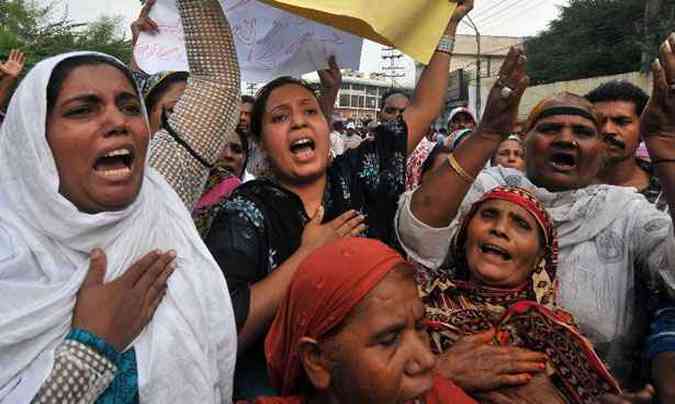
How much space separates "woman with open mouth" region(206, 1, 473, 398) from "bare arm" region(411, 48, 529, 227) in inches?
8.5

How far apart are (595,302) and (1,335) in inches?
73.5

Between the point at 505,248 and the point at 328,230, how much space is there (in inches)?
24.8

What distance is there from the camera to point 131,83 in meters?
1.74

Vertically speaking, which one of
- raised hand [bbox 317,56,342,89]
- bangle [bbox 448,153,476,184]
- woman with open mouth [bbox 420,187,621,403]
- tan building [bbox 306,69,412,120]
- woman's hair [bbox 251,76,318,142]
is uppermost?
raised hand [bbox 317,56,342,89]

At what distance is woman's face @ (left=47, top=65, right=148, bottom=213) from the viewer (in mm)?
1580

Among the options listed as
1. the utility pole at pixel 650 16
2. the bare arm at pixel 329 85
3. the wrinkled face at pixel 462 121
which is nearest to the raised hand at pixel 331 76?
the bare arm at pixel 329 85

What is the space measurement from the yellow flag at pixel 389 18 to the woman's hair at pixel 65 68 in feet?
1.91

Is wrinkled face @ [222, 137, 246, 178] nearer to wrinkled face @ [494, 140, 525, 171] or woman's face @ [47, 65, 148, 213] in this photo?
woman's face @ [47, 65, 148, 213]

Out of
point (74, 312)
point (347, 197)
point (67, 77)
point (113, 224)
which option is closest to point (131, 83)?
point (67, 77)

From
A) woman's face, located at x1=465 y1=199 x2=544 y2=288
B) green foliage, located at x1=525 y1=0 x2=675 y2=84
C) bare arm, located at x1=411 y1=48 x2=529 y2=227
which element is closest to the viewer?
woman's face, located at x1=465 y1=199 x2=544 y2=288

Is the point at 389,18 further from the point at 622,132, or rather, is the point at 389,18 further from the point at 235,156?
the point at 235,156

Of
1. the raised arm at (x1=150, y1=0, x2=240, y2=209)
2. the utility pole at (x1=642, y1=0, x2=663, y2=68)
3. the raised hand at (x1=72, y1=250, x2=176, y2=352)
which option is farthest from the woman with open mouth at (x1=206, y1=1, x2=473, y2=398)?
the utility pole at (x1=642, y1=0, x2=663, y2=68)

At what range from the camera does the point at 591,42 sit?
35188 mm

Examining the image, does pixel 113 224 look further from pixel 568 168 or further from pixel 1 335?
pixel 568 168
